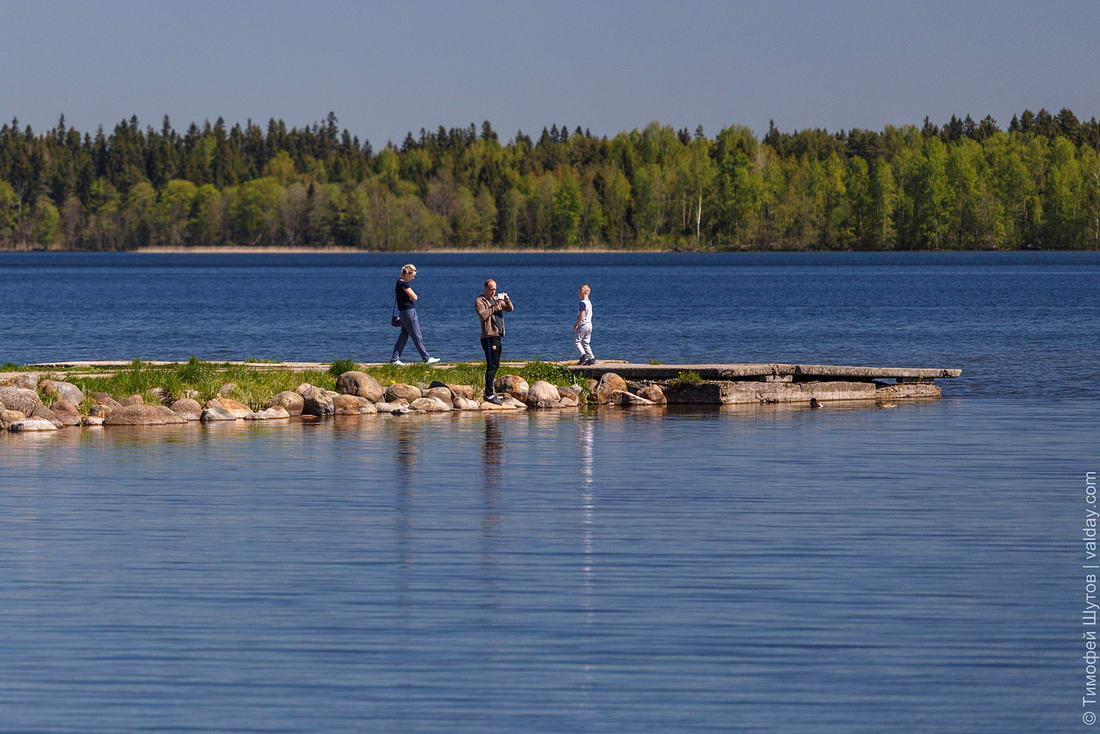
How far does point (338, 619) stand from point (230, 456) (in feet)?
34.2

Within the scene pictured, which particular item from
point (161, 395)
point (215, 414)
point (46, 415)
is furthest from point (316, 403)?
point (46, 415)

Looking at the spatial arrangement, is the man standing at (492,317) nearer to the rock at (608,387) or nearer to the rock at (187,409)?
the rock at (608,387)

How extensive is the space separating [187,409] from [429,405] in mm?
4123

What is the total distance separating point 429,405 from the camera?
29.1 m

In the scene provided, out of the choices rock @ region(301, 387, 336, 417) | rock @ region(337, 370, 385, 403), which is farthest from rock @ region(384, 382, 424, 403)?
rock @ region(301, 387, 336, 417)

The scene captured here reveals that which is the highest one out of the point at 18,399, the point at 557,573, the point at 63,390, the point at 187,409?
the point at 63,390

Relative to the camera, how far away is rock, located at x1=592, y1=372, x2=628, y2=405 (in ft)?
102

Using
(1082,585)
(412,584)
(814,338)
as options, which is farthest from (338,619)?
(814,338)

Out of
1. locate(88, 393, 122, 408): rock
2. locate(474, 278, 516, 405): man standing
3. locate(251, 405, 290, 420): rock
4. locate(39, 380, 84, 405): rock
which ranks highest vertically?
locate(474, 278, 516, 405): man standing

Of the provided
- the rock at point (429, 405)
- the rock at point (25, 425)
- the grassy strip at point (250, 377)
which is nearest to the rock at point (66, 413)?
Answer: the rock at point (25, 425)

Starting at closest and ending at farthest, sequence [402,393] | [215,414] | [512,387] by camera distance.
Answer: [215,414] < [402,393] < [512,387]

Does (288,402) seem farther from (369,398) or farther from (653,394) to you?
(653,394)

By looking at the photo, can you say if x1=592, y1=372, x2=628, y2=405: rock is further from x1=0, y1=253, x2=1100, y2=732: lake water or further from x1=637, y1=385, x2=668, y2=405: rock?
x1=0, y1=253, x2=1100, y2=732: lake water

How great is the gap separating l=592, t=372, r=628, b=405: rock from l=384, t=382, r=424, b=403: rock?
3575 mm
